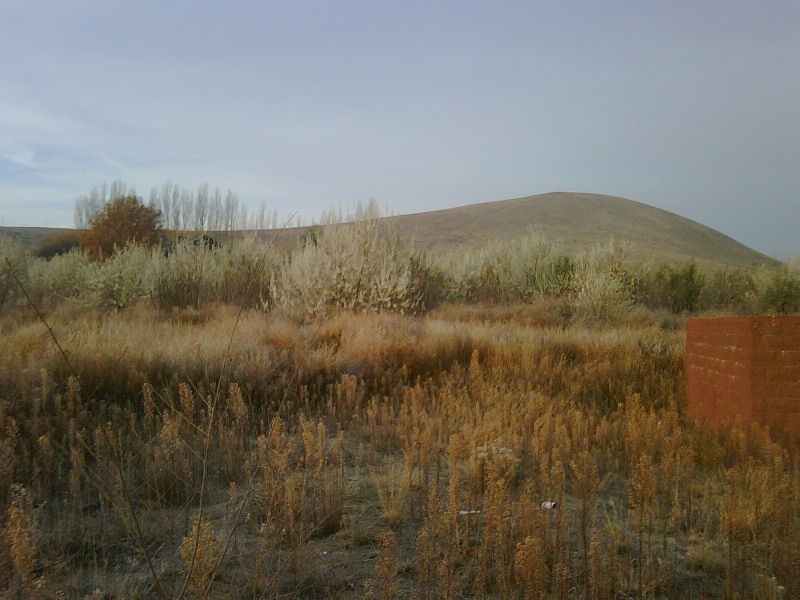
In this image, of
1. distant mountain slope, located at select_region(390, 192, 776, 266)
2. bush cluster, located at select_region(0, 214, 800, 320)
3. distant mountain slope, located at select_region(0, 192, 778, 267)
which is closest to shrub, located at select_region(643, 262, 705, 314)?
bush cluster, located at select_region(0, 214, 800, 320)

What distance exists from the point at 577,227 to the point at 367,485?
160 feet

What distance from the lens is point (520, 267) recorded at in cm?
2002

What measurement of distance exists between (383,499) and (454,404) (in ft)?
7.56

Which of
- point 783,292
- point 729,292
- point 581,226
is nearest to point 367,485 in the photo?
point 783,292

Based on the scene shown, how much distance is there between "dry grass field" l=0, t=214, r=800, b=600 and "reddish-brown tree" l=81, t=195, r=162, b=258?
20.6 metres

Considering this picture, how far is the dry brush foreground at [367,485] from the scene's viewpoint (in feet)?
9.47

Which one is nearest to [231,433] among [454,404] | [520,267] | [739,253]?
[454,404]

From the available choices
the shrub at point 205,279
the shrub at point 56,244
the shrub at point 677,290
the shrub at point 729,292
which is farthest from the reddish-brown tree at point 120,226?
the shrub at point 729,292

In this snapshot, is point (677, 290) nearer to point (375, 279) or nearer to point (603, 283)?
point (603, 283)

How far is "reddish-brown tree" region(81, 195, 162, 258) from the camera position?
92.9ft

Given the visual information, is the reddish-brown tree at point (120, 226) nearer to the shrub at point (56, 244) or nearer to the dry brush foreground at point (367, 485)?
the shrub at point (56, 244)

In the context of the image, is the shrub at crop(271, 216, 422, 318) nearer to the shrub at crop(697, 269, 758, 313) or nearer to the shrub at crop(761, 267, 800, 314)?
the shrub at crop(761, 267, 800, 314)

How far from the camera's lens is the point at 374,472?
4570 mm

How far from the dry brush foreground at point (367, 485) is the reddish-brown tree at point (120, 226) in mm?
22411
